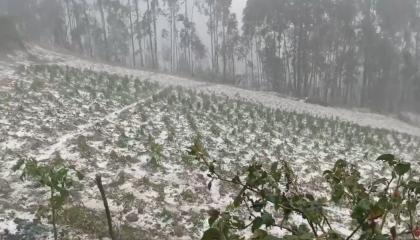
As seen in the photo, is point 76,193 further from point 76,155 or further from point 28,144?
point 28,144

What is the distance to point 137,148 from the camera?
480 inches

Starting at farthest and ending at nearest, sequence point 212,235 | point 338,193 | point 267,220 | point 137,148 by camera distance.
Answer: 1. point 137,148
2. point 338,193
3. point 267,220
4. point 212,235

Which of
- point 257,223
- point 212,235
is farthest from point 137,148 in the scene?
point 212,235

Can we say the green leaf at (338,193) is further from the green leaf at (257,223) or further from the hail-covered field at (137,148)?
the hail-covered field at (137,148)

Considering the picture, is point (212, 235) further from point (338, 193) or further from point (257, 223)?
point (338, 193)

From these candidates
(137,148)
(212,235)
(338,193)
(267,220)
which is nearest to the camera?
(212,235)

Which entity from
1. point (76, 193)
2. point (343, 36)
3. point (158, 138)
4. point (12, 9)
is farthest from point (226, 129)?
point (12, 9)

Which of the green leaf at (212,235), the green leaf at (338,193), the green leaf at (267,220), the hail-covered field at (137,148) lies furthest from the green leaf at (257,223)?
the hail-covered field at (137,148)

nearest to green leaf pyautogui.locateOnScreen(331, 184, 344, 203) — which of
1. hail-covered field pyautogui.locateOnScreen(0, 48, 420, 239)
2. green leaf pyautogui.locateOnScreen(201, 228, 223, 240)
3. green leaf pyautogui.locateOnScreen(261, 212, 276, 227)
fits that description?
green leaf pyautogui.locateOnScreen(261, 212, 276, 227)

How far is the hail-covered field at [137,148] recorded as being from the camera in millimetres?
8297

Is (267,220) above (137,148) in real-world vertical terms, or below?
above

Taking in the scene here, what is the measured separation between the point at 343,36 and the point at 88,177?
3959cm

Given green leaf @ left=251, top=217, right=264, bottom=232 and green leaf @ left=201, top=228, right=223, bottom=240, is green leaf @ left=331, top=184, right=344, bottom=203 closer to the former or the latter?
green leaf @ left=251, top=217, right=264, bottom=232

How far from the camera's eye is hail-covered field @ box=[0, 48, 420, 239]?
830 cm
